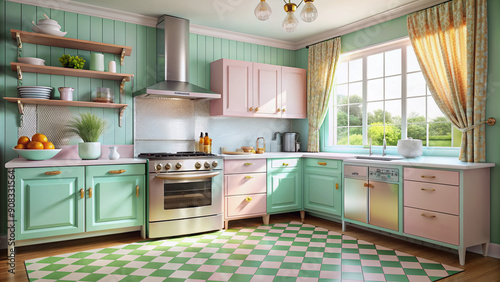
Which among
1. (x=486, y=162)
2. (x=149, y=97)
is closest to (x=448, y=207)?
(x=486, y=162)

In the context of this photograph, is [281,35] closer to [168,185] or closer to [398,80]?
[398,80]

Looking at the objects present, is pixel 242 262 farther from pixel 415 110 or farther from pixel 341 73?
pixel 341 73

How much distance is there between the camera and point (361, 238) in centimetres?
358

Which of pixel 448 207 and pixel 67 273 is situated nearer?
pixel 67 273

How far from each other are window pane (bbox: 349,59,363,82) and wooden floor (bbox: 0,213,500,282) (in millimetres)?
1874

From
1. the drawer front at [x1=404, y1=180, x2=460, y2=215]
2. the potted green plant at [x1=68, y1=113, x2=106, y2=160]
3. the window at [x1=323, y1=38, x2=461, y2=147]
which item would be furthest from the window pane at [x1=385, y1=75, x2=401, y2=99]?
the potted green plant at [x1=68, y1=113, x2=106, y2=160]

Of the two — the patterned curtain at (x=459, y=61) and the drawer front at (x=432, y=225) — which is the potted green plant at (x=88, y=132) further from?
the patterned curtain at (x=459, y=61)

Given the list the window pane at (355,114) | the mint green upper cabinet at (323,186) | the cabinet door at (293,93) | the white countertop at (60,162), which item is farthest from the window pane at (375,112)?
the white countertop at (60,162)

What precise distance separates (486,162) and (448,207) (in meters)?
0.62

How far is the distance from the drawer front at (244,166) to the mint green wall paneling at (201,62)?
117 centimetres

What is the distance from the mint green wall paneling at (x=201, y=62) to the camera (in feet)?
14.5

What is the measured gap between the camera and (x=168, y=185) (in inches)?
140

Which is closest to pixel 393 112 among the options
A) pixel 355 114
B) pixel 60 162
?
pixel 355 114

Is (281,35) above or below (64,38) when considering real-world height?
above
